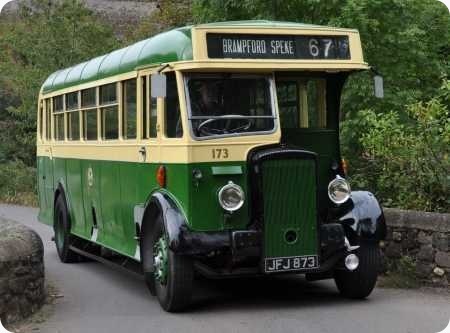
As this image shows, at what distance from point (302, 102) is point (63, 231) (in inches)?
227

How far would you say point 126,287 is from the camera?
35.7ft

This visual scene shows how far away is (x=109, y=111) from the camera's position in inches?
436

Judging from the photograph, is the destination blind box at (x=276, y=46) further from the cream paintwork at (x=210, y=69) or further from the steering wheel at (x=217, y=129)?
the steering wheel at (x=217, y=129)

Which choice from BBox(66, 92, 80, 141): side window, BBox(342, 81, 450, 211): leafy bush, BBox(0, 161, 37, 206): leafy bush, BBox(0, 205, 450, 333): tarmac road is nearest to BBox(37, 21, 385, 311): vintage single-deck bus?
BBox(0, 205, 450, 333): tarmac road

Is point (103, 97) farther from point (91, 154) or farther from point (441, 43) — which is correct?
point (441, 43)

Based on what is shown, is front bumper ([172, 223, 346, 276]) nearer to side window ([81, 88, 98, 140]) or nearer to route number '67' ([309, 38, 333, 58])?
route number '67' ([309, 38, 333, 58])

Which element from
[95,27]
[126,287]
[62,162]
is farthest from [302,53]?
[95,27]

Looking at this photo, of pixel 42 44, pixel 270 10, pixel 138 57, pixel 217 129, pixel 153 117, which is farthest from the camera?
pixel 42 44

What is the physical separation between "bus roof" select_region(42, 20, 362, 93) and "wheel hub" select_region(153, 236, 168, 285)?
6.21 ft

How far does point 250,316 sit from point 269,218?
100 cm

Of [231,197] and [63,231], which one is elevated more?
[231,197]

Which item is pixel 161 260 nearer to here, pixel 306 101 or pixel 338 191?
pixel 338 191

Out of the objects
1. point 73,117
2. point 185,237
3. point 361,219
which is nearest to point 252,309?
point 185,237

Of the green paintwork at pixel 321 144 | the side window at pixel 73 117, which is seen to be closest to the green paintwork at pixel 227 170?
the green paintwork at pixel 321 144
